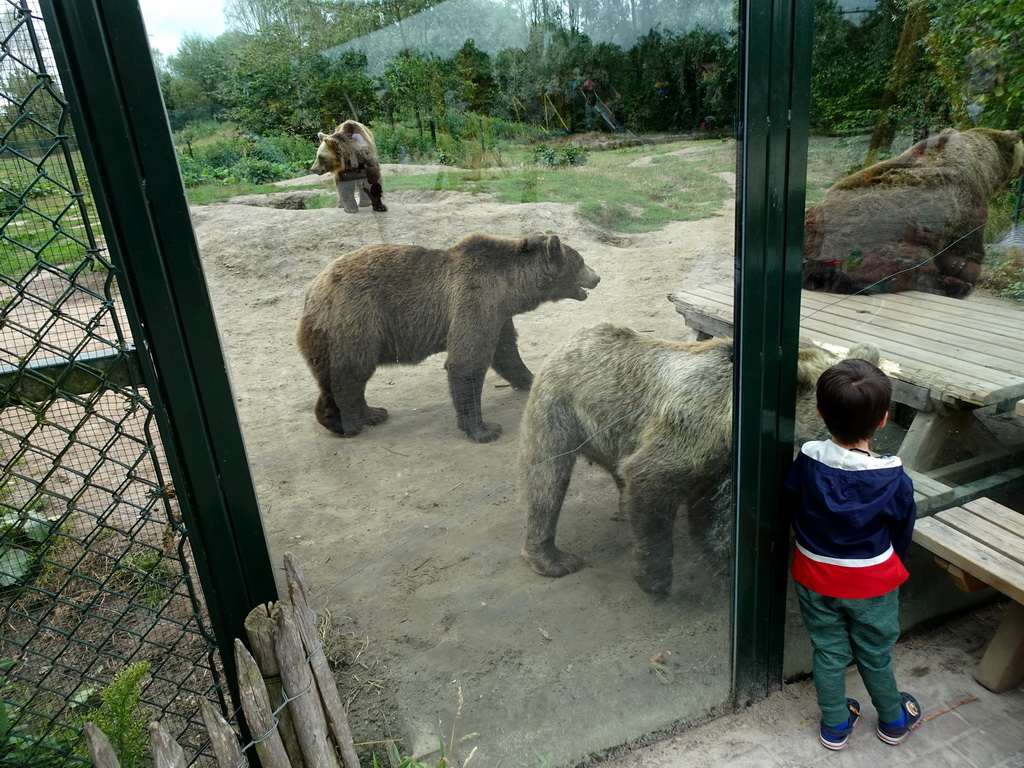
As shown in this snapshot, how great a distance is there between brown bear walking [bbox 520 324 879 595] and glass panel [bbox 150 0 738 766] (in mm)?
12

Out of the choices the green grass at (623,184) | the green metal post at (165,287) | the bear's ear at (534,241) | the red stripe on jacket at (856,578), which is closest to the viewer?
the green metal post at (165,287)

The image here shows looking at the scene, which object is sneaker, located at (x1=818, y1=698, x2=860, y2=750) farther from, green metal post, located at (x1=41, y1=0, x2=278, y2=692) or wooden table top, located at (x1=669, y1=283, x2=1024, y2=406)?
green metal post, located at (x1=41, y1=0, x2=278, y2=692)

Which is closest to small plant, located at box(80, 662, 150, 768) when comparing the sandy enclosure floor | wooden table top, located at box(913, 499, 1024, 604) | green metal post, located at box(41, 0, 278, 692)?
green metal post, located at box(41, 0, 278, 692)

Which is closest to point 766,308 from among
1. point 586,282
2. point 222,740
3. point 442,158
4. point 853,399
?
point 853,399

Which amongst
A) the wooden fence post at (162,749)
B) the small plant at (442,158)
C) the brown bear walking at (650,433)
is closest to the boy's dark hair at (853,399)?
the brown bear walking at (650,433)

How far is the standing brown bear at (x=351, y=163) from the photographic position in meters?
1.75

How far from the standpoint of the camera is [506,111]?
1896 mm

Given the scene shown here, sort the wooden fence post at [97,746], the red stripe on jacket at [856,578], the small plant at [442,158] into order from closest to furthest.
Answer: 1. the wooden fence post at [97,746]
2. the small plant at [442,158]
3. the red stripe on jacket at [856,578]

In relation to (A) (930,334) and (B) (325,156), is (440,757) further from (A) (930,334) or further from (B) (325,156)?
(A) (930,334)

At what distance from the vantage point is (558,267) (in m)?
2.15

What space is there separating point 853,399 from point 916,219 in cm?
127

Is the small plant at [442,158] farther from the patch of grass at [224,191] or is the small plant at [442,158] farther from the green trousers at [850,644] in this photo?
the green trousers at [850,644]

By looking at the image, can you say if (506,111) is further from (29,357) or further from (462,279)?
(29,357)

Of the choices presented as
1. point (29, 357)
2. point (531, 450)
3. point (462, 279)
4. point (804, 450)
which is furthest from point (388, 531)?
point (804, 450)
